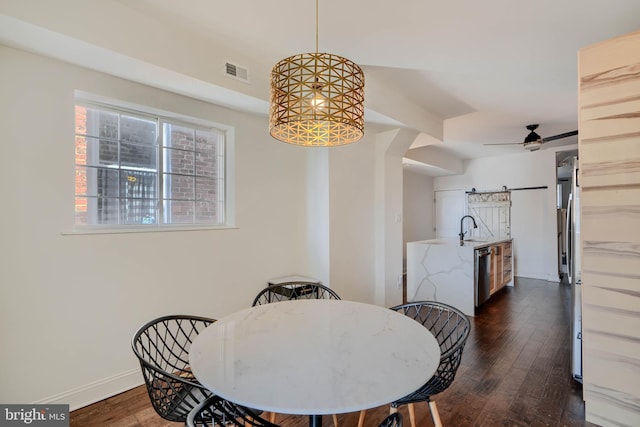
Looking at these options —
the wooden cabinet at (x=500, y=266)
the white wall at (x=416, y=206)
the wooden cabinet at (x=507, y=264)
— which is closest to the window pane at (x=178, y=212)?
the wooden cabinet at (x=500, y=266)

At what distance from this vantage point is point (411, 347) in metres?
1.21

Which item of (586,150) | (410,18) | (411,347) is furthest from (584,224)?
(410,18)

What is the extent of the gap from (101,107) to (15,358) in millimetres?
1738

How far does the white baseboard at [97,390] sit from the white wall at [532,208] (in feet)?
22.0

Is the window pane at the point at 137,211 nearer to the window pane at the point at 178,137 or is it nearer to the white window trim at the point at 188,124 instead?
the white window trim at the point at 188,124

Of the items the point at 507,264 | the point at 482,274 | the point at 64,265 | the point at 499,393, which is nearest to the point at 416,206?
the point at 507,264

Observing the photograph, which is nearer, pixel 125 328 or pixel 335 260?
pixel 125 328

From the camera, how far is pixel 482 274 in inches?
156

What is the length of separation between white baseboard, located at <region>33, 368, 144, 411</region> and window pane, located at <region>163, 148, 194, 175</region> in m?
1.64

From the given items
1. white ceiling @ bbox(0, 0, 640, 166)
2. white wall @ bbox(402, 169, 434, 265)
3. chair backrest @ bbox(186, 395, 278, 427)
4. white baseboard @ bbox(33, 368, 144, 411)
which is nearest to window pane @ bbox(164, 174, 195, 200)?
white ceiling @ bbox(0, 0, 640, 166)

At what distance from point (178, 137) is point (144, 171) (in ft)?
1.42

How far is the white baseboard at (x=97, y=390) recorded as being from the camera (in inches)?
76.2

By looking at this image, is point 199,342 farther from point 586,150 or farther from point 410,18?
point 586,150

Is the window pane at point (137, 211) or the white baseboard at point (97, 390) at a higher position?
the window pane at point (137, 211)
